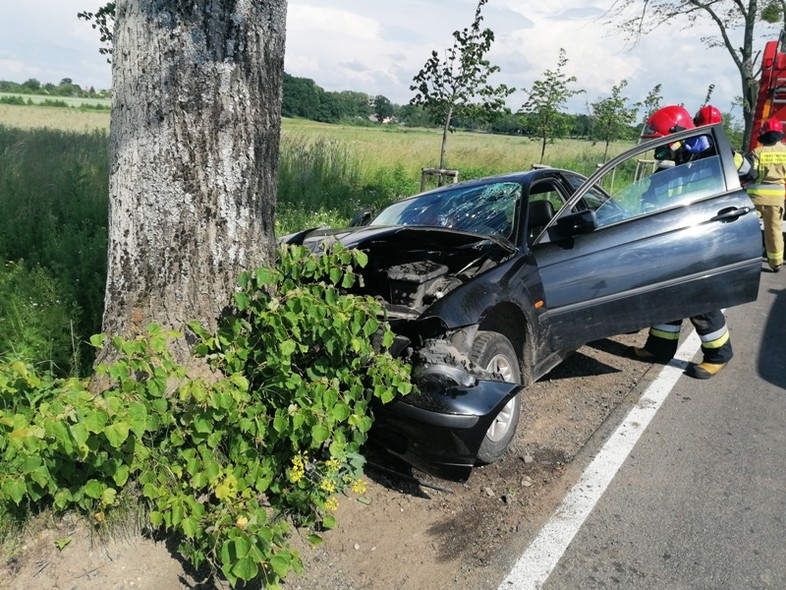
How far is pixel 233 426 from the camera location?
259 cm

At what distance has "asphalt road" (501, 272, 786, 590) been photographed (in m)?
2.65

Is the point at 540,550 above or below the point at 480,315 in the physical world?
below

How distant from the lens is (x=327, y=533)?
9.48ft

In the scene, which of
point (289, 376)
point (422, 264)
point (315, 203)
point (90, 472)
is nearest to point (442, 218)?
point (422, 264)

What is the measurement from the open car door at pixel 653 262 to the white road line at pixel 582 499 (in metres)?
0.63

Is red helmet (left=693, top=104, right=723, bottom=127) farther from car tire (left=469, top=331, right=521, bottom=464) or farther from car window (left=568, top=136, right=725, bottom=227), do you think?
car tire (left=469, top=331, right=521, bottom=464)

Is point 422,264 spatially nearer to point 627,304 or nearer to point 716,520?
point 627,304

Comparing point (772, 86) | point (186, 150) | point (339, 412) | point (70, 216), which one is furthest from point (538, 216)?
point (772, 86)

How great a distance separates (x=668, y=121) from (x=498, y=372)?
14.0ft

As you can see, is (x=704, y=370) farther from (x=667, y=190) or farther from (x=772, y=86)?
(x=772, y=86)

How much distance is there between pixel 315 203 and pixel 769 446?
7597 millimetres

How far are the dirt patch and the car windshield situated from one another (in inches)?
55.6

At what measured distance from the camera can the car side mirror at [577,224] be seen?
159 inches

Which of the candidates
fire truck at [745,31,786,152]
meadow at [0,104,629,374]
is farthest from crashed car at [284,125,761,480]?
fire truck at [745,31,786,152]
